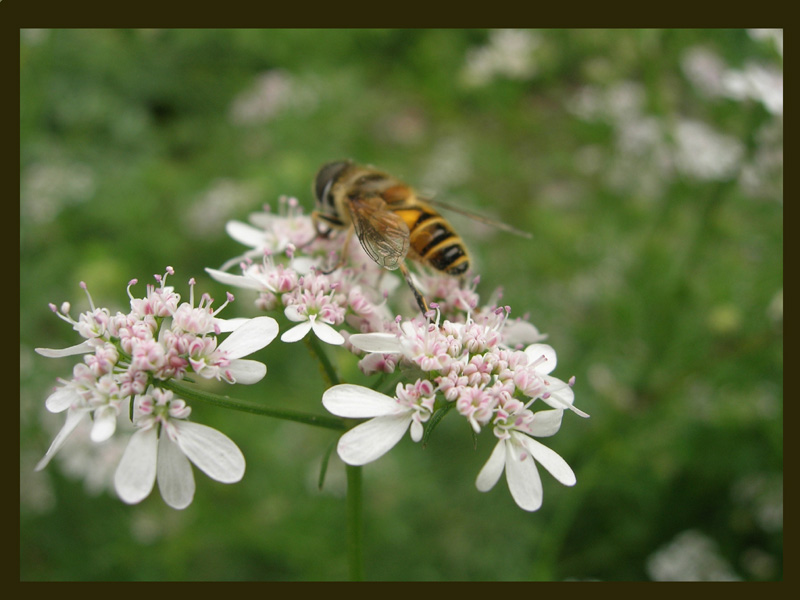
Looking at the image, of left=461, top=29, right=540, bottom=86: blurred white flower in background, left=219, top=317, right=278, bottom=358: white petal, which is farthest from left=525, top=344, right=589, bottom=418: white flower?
left=461, top=29, right=540, bottom=86: blurred white flower in background

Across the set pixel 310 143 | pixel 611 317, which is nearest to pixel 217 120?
pixel 310 143

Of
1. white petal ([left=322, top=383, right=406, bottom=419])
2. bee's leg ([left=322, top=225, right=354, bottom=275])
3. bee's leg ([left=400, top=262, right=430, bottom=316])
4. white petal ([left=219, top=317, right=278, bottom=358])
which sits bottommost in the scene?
white petal ([left=322, top=383, right=406, bottom=419])

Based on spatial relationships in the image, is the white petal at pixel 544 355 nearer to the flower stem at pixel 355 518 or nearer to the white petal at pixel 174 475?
the flower stem at pixel 355 518

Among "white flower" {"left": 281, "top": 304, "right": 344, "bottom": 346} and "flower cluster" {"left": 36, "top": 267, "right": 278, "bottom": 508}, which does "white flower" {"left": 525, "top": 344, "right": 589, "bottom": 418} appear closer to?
"white flower" {"left": 281, "top": 304, "right": 344, "bottom": 346}

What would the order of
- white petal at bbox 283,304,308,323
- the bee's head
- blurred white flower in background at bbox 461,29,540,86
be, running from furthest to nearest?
1. blurred white flower in background at bbox 461,29,540,86
2. the bee's head
3. white petal at bbox 283,304,308,323

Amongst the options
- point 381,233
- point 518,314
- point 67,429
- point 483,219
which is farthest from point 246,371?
point 518,314

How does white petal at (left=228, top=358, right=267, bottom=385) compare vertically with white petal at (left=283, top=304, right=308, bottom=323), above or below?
below

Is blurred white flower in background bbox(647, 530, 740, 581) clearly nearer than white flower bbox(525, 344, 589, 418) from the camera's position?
No
